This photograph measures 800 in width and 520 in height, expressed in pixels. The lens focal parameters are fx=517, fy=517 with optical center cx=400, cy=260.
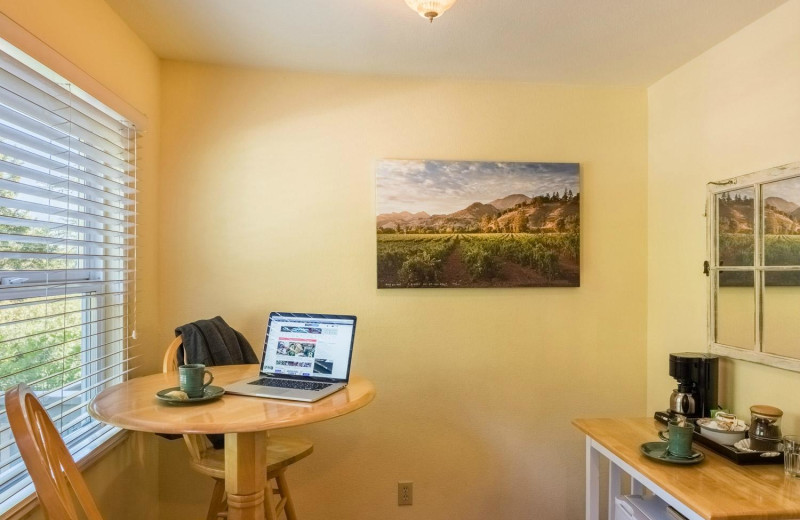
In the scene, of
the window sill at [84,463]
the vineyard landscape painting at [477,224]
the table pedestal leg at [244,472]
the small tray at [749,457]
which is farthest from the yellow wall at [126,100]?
the small tray at [749,457]

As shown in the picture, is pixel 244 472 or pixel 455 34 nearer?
pixel 244 472

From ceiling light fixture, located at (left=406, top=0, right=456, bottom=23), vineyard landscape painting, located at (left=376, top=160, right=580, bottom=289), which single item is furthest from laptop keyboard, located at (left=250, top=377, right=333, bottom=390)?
ceiling light fixture, located at (left=406, top=0, right=456, bottom=23)

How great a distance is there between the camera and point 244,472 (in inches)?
59.9

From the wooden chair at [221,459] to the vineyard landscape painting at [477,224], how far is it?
86 centimetres

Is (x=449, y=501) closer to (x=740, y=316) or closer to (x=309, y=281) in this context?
(x=309, y=281)

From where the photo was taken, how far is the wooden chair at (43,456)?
3.41 ft

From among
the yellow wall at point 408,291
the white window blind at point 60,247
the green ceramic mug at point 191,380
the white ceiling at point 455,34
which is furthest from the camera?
the yellow wall at point 408,291

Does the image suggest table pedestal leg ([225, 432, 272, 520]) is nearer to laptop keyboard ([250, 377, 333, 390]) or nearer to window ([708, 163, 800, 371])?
laptop keyboard ([250, 377, 333, 390])

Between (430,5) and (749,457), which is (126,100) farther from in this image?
(749,457)

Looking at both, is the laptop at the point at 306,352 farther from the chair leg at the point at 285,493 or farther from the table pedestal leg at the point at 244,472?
the chair leg at the point at 285,493

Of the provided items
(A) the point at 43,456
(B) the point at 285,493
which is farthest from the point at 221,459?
(A) the point at 43,456

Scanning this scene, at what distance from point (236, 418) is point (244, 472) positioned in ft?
0.78

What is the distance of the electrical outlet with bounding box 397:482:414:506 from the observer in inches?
101

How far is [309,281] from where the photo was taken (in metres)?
2.54
